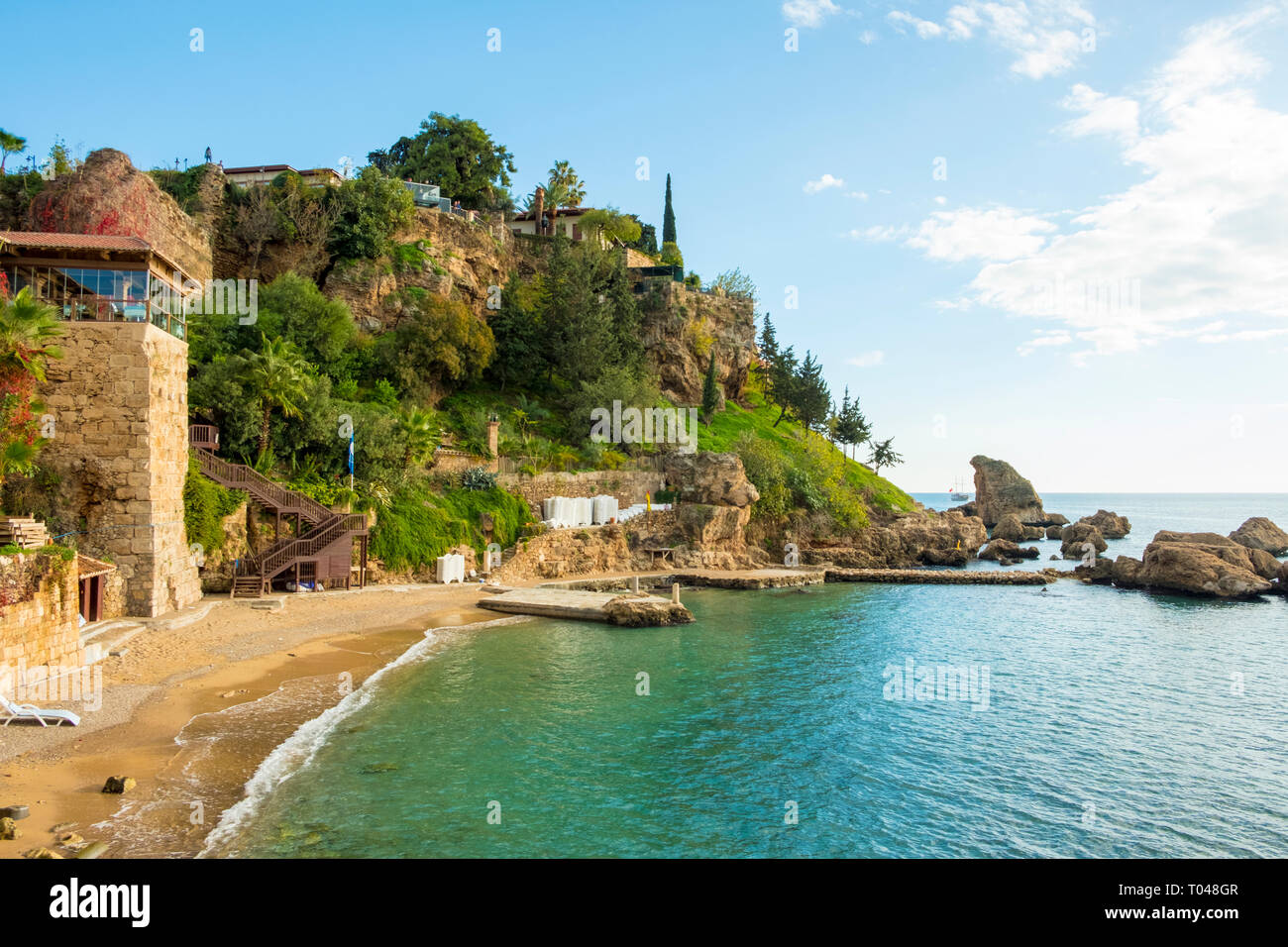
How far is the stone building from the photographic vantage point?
21047 millimetres

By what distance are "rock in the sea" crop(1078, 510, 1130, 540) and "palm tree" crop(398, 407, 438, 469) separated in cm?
7441

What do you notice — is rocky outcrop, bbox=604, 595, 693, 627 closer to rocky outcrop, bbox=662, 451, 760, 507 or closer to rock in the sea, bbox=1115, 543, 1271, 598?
rocky outcrop, bbox=662, 451, 760, 507

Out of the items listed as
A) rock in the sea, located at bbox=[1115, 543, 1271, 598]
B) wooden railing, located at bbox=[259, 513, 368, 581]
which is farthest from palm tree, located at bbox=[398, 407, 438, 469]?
rock in the sea, located at bbox=[1115, 543, 1271, 598]

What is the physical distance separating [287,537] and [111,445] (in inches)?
316

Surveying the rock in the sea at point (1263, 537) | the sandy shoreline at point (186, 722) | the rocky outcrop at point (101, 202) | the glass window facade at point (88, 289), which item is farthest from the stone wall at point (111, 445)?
the rock in the sea at point (1263, 537)

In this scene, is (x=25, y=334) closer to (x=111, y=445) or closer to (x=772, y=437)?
(x=111, y=445)

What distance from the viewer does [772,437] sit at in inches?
2493

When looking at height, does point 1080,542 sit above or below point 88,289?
below

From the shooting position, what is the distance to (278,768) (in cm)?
1297

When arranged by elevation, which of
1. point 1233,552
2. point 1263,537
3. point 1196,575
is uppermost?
point 1233,552

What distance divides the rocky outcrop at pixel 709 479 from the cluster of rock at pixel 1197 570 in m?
22.3

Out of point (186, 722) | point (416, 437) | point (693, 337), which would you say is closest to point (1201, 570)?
point (693, 337)

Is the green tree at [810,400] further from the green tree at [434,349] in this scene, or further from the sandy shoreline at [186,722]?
the sandy shoreline at [186,722]
